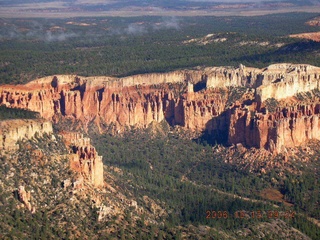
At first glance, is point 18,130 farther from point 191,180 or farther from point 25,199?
point 191,180

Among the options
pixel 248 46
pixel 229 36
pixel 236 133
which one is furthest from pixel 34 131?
pixel 229 36

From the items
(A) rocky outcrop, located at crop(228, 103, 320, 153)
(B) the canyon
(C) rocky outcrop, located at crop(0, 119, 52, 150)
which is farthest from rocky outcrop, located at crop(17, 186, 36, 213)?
(B) the canyon

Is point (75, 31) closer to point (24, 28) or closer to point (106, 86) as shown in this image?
point (24, 28)

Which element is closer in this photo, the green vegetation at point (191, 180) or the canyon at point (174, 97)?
the green vegetation at point (191, 180)
